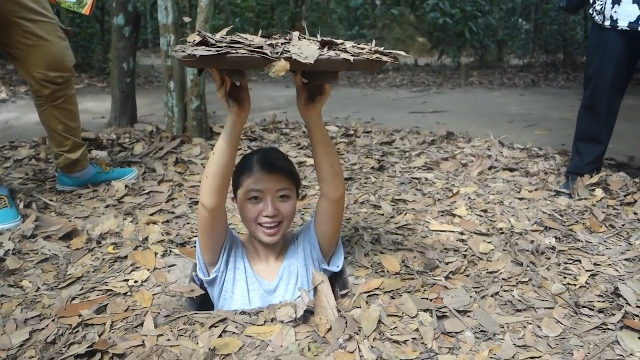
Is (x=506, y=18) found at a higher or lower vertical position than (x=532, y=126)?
higher

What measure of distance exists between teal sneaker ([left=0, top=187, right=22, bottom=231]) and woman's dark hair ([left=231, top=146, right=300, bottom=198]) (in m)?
1.30

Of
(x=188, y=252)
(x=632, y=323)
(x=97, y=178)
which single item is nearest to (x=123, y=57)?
(x=97, y=178)

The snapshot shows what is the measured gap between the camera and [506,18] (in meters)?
9.27

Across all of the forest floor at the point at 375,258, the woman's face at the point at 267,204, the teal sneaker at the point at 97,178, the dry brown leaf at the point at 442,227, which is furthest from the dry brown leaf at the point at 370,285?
the teal sneaker at the point at 97,178

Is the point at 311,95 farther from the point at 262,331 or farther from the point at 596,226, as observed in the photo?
the point at 596,226

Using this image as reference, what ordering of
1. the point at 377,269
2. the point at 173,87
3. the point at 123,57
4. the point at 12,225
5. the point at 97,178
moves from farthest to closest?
the point at 123,57 → the point at 173,87 → the point at 97,178 → the point at 12,225 → the point at 377,269

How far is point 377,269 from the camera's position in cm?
232

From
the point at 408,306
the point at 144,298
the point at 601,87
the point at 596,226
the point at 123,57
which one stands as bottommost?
the point at 144,298

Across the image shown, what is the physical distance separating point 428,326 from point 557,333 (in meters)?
0.43

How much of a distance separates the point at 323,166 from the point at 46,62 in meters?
1.67

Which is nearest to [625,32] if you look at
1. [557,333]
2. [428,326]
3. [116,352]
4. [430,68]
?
[557,333]

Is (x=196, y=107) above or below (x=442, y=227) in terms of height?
above

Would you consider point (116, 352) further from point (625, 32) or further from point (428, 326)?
point (625, 32)

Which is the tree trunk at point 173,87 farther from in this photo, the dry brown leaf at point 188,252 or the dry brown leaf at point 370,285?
the dry brown leaf at point 370,285
